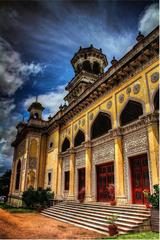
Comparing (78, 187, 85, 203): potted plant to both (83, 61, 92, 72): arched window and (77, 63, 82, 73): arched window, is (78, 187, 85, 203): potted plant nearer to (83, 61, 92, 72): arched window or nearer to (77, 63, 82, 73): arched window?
(83, 61, 92, 72): arched window

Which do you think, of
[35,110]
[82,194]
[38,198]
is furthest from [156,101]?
[35,110]

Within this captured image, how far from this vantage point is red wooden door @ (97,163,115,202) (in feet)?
45.2

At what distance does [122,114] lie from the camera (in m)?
13.5

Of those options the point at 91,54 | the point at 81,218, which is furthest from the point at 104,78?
the point at 91,54

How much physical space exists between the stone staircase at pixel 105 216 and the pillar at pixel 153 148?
169cm

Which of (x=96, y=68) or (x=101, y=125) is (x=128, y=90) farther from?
(x=96, y=68)

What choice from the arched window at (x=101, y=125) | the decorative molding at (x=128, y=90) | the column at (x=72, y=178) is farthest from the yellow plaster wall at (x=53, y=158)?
the decorative molding at (x=128, y=90)

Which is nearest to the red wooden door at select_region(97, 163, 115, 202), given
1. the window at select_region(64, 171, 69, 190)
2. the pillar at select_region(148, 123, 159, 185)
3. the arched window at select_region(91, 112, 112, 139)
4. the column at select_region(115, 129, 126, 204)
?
the column at select_region(115, 129, 126, 204)

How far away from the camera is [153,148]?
34.4 ft

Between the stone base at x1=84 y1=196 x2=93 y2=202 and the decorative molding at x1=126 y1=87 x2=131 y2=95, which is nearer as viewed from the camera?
the decorative molding at x1=126 y1=87 x2=131 y2=95

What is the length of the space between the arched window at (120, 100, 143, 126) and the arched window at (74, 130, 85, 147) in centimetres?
545

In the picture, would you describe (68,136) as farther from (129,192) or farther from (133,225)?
(133,225)

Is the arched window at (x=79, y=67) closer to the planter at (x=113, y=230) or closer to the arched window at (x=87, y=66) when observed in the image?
the arched window at (x=87, y=66)

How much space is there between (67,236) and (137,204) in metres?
4.62
